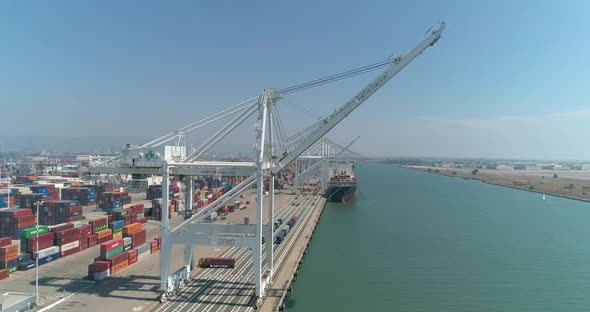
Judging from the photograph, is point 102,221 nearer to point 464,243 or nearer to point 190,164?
point 190,164

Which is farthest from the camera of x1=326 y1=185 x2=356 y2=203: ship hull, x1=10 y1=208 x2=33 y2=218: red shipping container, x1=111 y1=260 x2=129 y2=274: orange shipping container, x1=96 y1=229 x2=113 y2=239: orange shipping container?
x1=326 y1=185 x2=356 y2=203: ship hull

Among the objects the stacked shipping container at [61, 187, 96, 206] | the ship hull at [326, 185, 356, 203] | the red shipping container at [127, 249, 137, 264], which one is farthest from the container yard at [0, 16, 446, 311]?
the ship hull at [326, 185, 356, 203]

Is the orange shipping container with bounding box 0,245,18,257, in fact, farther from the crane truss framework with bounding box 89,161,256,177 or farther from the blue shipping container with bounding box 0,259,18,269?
the crane truss framework with bounding box 89,161,256,177

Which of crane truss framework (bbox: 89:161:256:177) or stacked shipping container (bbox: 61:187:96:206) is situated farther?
stacked shipping container (bbox: 61:187:96:206)

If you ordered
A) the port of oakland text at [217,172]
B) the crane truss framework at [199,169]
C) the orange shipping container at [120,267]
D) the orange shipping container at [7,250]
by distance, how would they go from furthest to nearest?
1. the orange shipping container at [120,267]
2. the orange shipping container at [7,250]
3. the port of oakland text at [217,172]
4. the crane truss framework at [199,169]

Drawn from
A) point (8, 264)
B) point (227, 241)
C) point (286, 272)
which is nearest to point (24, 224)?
point (8, 264)

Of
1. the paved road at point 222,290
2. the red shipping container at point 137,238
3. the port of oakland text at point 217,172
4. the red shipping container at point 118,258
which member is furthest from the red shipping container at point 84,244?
the port of oakland text at point 217,172

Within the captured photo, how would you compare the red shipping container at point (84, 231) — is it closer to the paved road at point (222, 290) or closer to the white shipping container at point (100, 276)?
the white shipping container at point (100, 276)
